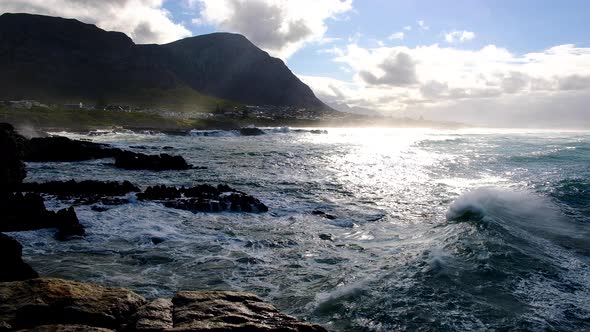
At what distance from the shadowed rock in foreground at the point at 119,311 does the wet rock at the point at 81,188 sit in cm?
1632

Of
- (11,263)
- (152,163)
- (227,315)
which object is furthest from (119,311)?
(152,163)

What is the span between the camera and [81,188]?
22.7 m

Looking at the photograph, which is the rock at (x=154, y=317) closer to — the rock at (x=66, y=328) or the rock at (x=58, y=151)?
the rock at (x=66, y=328)

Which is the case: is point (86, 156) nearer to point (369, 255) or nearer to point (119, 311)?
point (369, 255)

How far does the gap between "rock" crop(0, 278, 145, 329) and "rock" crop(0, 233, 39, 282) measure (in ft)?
8.59

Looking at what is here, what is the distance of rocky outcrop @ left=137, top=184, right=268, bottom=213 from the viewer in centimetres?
2022

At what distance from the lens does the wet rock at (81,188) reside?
22031mm

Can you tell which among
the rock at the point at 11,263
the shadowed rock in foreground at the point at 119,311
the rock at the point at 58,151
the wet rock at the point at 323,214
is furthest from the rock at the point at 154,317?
the rock at the point at 58,151

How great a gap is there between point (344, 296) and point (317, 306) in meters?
0.88

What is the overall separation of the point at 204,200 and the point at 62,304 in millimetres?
14770

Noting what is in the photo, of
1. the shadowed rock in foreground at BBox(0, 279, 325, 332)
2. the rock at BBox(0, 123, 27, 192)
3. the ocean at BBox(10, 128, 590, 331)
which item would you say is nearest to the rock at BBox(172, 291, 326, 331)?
the shadowed rock in foreground at BBox(0, 279, 325, 332)

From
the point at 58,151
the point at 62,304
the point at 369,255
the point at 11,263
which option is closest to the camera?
the point at 62,304

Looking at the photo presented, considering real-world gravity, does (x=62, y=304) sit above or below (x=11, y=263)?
above

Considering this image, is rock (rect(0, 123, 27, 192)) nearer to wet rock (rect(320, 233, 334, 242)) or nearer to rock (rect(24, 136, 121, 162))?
wet rock (rect(320, 233, 334, 242))
